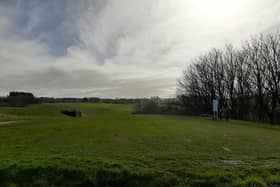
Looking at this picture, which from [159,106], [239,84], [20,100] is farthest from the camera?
[20,100]

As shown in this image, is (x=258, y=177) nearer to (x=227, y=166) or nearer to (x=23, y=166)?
(x=227, y=166)

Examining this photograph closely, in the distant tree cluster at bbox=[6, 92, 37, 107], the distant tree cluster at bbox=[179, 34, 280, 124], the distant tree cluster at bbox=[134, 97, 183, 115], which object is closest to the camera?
the distant tree cluster at bbox=[179, 34, 280, 124]

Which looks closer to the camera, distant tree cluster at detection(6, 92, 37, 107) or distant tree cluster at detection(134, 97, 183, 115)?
distant tree cluster at detection(134, 97, 183, 115)

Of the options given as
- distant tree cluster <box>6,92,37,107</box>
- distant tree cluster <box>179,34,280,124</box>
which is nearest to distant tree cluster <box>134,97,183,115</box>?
distant tree cluster <box>179,34,280,124</box>

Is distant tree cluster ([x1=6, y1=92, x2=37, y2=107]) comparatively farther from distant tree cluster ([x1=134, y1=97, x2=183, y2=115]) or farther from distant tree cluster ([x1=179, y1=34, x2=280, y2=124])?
distant tree cluster ([x1=179, y1=34, x2=280, y2=124])

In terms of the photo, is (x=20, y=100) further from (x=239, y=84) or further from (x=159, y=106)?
(x=239, y=84)

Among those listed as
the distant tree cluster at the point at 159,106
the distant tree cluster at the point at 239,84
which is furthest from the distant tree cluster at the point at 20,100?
the distant tree cluster at the point at 239,84

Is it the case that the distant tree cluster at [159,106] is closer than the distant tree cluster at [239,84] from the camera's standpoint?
No

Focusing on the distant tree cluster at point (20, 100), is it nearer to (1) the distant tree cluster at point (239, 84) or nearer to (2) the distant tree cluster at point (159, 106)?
(2) the distant tree cluster at point (159, 106)

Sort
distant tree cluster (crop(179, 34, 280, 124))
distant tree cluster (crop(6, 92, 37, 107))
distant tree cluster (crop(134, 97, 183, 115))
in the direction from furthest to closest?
distant tree cluster (crop(6, 92, 37, 107))
distant tree cluster (crop(134, 97, 183, 115))
distant tree cluster (crop(179, 34, 280, 124))

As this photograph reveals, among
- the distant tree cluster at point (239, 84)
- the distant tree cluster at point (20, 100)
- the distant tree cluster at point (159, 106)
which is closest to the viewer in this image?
the distant tree cluster at point (239, 84)

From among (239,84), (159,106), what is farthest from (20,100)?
(239,84)

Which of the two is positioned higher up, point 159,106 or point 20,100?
point 20,100

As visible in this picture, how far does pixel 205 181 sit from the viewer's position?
4.84m
